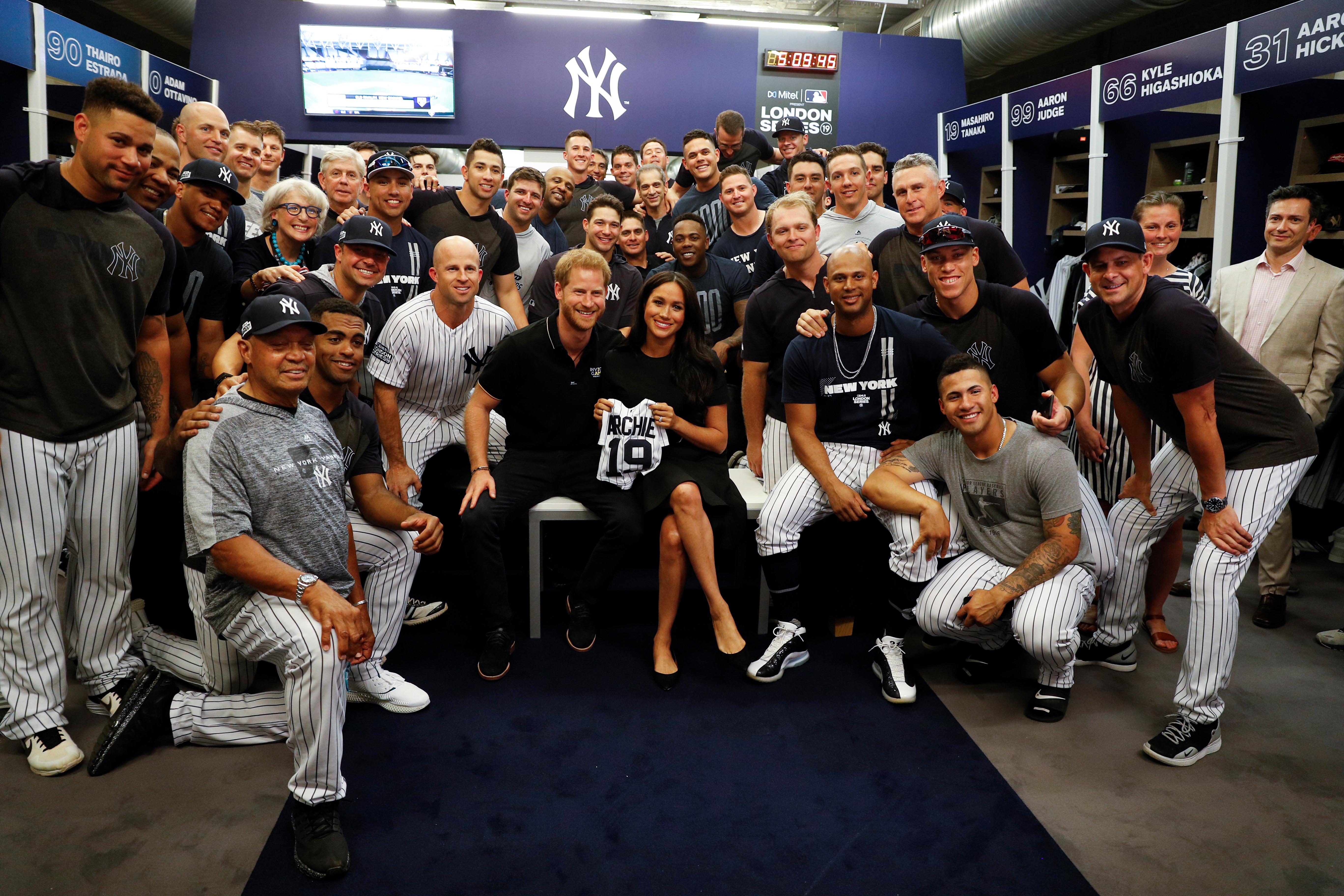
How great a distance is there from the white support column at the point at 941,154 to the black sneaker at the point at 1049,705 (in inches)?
300

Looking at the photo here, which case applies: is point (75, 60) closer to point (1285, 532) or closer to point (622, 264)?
point (622, 264)

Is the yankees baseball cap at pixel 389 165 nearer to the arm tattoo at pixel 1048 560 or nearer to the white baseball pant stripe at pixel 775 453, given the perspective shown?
the white baseball pant stripe at pixel 775 453

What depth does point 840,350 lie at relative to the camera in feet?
11.0

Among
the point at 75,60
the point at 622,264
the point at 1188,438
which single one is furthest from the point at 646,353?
the point at 75,60

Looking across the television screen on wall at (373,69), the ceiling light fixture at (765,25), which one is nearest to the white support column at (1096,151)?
the ceiling light fixture at (765,25)

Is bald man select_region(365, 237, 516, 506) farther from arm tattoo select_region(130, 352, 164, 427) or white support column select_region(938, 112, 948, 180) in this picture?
white support column select_region(938, 112, 948, 180)

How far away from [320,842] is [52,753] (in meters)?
1.03

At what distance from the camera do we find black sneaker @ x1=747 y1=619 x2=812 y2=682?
3.23m

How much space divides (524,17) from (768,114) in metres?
2.92

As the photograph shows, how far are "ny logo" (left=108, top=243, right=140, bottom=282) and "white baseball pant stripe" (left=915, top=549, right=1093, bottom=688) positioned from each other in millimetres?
2874

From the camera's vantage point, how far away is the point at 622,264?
182 inches

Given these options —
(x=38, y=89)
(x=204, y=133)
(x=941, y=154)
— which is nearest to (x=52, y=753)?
(x=204, y=133)

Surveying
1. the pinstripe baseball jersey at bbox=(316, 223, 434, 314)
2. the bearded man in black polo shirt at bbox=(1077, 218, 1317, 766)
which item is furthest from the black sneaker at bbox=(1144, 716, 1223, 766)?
the pinstripe baseball jersey at bbox=(316, 223, 434, 314)

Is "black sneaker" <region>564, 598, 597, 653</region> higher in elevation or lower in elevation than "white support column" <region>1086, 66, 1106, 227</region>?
lower
